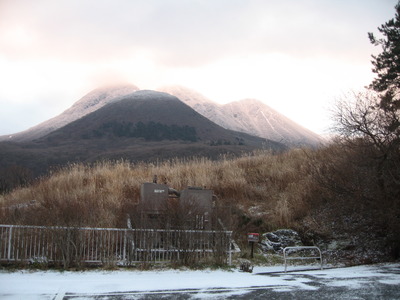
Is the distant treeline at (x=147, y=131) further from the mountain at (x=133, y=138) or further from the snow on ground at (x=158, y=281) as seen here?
the snow on ground at (x=158, y=281)

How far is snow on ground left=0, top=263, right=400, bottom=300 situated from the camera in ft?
33.2

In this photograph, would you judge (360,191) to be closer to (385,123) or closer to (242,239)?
(385,123)

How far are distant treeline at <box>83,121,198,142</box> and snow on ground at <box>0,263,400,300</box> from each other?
13573 cm

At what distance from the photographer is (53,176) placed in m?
26.0

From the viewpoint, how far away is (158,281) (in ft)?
A: 38.0

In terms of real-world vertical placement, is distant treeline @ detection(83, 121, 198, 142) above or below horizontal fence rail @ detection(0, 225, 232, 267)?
above

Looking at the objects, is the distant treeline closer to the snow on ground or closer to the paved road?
the snow on ground

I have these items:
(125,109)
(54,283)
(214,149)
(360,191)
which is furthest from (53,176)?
(125,109)

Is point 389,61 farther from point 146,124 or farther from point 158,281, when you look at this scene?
point 146,124

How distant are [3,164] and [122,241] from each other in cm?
10717

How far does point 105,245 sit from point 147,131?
467 feet

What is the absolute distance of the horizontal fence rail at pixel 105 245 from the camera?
13234mm

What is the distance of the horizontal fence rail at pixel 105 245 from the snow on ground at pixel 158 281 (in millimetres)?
727

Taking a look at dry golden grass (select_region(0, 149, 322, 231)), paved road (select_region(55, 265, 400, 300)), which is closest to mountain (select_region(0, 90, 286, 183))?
dry golden grass (select_region(0, 149, 322, 231))
